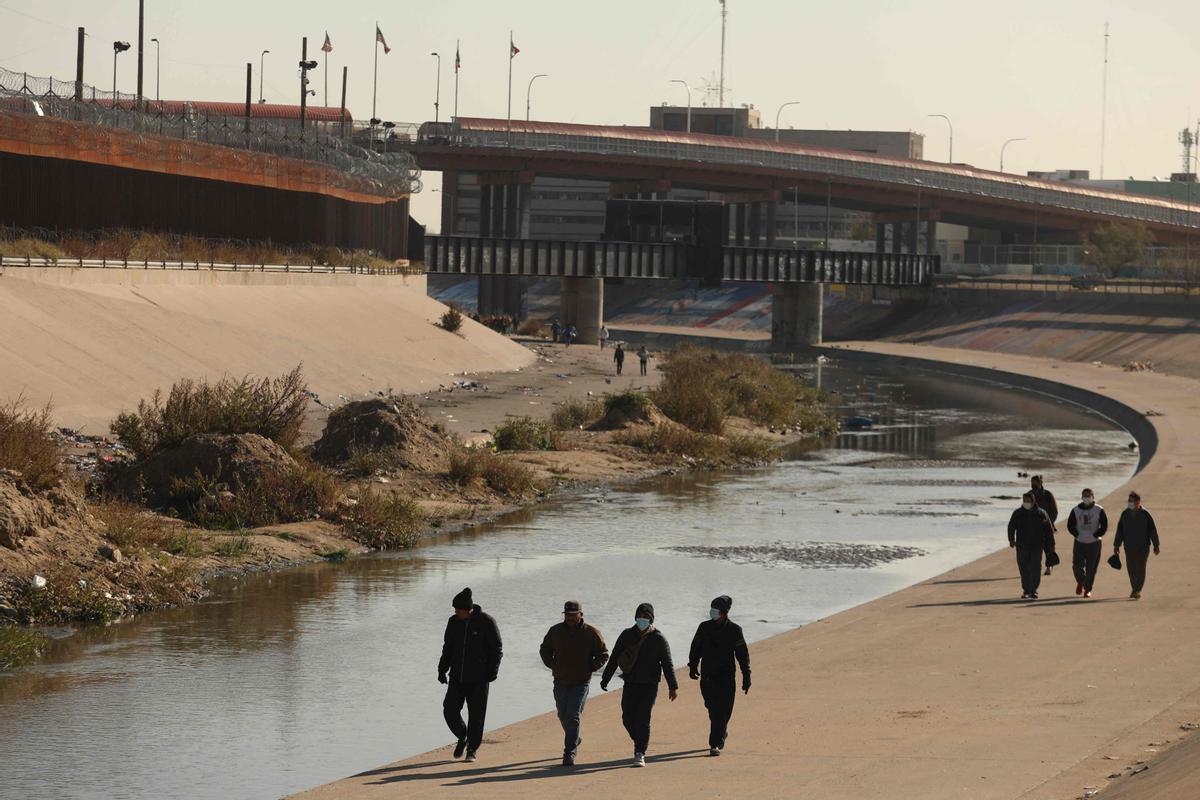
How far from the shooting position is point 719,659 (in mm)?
15914

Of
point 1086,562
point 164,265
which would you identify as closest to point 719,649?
point 1086,562

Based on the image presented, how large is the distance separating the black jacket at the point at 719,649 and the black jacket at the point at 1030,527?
943 cm

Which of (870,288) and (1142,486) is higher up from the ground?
(870,288)

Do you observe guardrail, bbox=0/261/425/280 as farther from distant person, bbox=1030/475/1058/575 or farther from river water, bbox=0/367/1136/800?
distant person, bbox=1030/475/1058/575

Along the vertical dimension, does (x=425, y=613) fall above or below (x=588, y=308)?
below

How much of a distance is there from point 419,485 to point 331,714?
60.4ft

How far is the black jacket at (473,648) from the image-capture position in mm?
15773

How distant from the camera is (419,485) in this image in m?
38.0

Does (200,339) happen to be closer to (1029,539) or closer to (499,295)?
(1029,539)

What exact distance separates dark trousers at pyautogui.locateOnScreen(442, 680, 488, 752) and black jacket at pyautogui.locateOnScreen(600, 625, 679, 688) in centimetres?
122

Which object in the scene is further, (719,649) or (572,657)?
(719,649)

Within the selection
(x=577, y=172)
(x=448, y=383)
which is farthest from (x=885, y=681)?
(x=577, y=172)

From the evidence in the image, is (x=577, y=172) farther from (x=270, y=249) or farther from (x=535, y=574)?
(x=535, y=574)

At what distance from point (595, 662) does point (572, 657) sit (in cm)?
20
